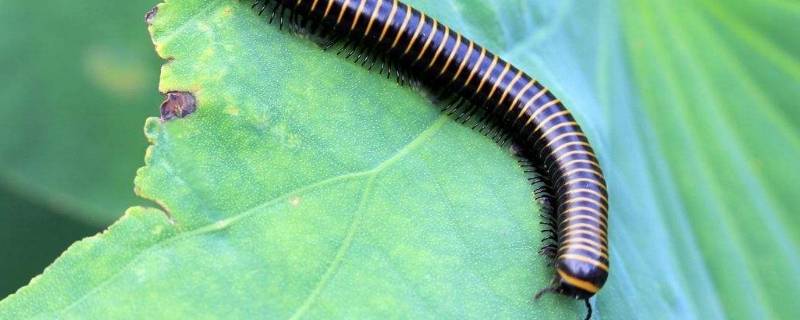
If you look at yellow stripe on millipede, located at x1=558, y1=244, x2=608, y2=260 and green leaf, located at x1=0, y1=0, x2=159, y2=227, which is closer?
yellow stripe on millipede, located at x1=558, y1=244, x2=608, y2=260

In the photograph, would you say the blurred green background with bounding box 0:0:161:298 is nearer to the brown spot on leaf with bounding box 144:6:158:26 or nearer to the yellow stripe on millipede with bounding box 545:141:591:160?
the brown spot on leaf with bounding box 144:6:158:26

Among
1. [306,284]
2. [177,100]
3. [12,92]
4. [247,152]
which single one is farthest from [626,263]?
[12,92]

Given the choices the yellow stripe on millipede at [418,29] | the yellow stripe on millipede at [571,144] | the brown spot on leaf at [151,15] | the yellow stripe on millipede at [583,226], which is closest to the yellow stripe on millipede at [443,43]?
the yellow stripe on millipede at [418,29]

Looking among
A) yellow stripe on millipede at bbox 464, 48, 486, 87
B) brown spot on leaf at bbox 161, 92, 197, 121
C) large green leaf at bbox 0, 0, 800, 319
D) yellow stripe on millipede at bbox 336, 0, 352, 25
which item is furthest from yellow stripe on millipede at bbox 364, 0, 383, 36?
brown spot on leaf at bbox 161, 92, 197, 121

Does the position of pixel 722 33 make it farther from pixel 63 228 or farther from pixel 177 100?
pixel 63 228

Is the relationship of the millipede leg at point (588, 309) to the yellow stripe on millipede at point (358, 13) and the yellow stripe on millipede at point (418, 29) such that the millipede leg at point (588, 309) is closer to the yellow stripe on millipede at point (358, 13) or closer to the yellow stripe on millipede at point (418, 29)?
the yellow stripe on millipede at point (418, 29)
